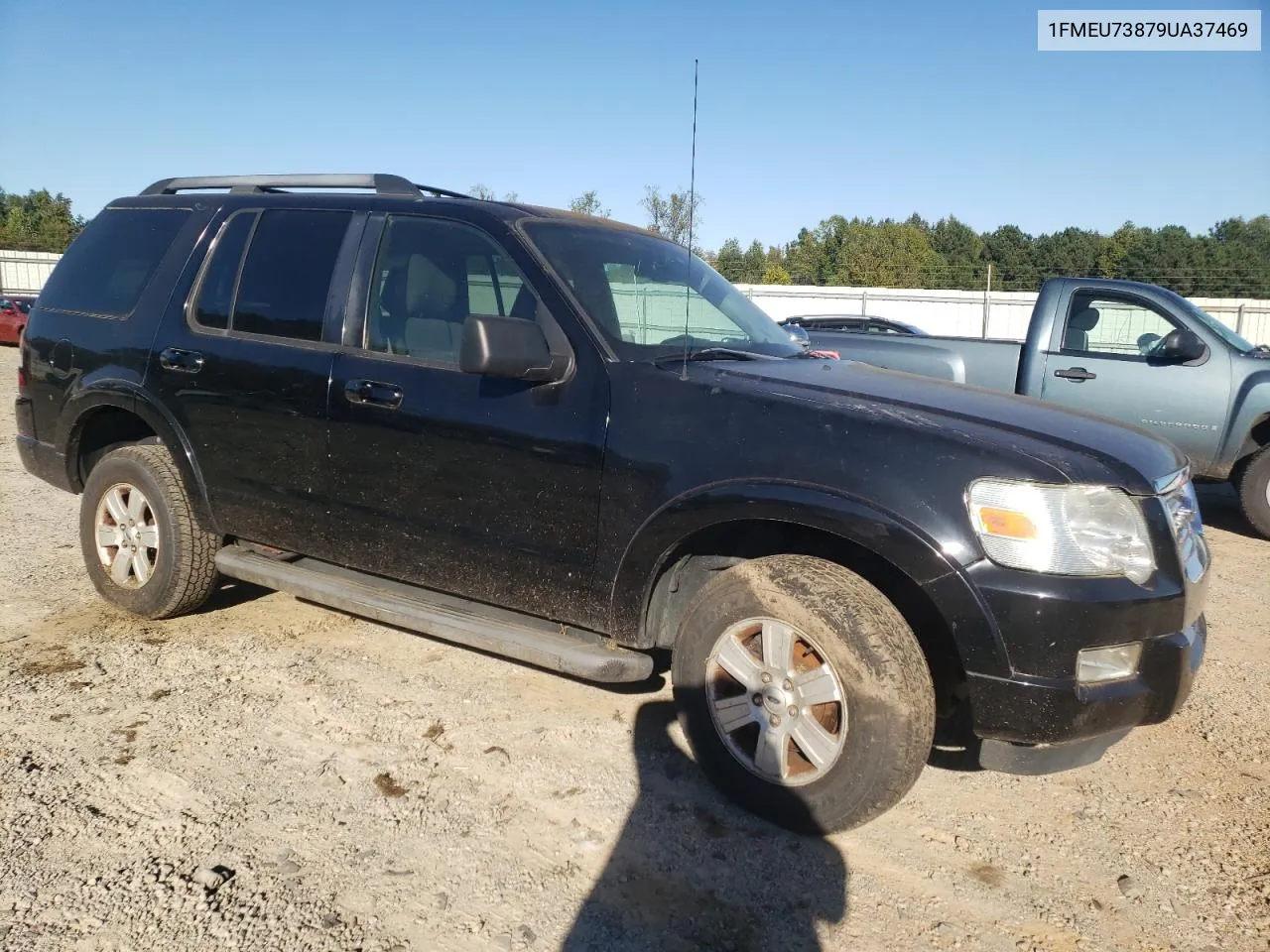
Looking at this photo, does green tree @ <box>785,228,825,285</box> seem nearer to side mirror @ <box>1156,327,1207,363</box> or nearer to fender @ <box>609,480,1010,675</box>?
side mirror @ <box>1156,327,1207,363</box>

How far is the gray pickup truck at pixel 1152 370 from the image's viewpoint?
7168 mm

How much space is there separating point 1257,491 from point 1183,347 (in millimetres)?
1261

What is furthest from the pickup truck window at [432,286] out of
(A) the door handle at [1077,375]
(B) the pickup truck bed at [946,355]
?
(A) the door handle at [1077,375]

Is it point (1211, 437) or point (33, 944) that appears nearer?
point (33, 944)

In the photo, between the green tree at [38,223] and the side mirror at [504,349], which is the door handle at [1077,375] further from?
the green tree at [38,223]

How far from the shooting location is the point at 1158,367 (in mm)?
7320

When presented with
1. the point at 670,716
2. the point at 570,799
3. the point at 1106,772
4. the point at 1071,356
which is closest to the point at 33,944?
the point at 570,799

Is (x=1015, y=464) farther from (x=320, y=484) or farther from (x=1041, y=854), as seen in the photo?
(x=320, y=484)

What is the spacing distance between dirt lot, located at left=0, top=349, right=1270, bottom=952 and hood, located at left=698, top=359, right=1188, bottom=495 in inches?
46.5

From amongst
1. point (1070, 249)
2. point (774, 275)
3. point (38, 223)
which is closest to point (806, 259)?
point (774, 275)

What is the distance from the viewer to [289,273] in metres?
4.14

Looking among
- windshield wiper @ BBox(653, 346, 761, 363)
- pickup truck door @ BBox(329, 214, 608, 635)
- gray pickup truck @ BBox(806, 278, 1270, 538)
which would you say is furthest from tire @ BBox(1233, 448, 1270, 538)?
pickup truck door @ BBox(329, 214, 608, 635)

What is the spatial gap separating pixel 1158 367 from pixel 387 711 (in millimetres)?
6372

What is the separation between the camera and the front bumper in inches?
105
